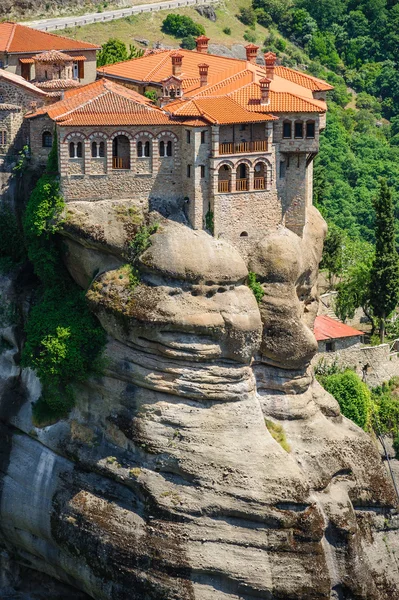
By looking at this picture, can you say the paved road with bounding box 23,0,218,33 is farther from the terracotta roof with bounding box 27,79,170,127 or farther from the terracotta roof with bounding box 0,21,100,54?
the terracotta roof with bounding box 27,79,170,127

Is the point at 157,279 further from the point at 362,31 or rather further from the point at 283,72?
the point at 362,31

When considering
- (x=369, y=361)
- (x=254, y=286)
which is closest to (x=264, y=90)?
(x=254, y=286)

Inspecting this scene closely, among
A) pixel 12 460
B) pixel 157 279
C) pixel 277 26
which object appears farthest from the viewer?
pixel 277 26

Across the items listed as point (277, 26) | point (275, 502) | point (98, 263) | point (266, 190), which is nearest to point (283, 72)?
point (266, 190)

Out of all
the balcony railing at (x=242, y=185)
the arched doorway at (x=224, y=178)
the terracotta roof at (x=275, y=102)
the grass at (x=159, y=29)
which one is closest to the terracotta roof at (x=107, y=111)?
the arched doorway at (x=224, y=178)

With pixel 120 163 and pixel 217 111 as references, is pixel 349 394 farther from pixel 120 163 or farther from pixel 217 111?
pixel 120 163

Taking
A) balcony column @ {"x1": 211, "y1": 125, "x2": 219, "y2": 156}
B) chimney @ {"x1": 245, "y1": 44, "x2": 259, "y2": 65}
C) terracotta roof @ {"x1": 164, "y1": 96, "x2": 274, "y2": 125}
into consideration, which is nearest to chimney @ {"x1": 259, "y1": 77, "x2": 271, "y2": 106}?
terracotta roof @ {"x1": 164, "y1": 96, "x2": 274, "y2": 125}

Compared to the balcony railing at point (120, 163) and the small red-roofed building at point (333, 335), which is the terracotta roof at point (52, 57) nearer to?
the balcony railing at point (120, 163)
